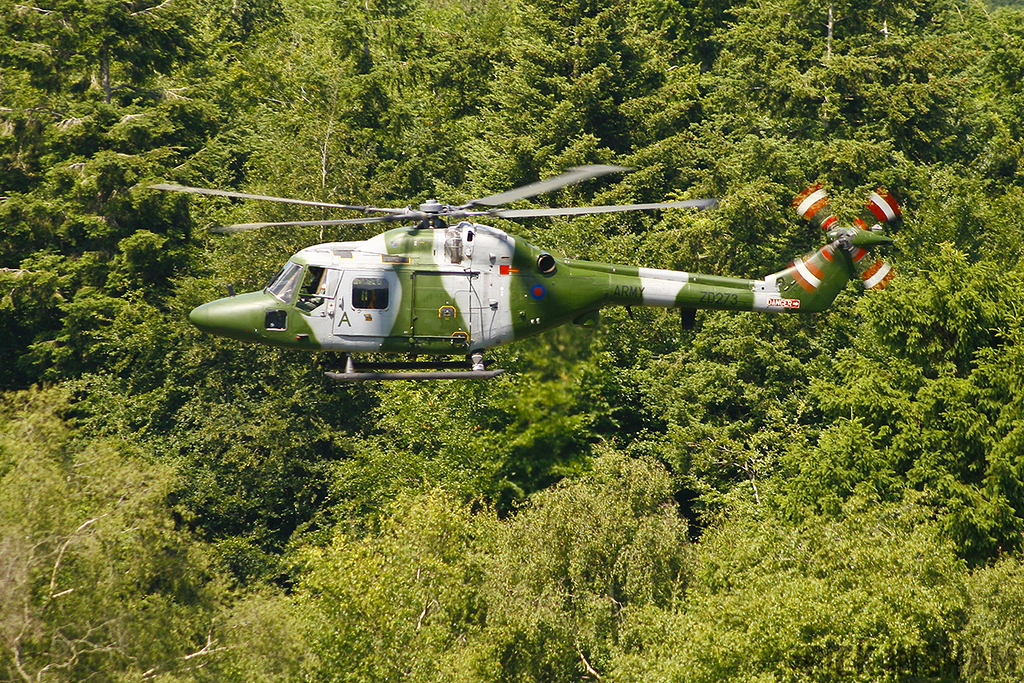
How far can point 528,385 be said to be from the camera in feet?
111

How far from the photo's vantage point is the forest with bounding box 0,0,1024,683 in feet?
104

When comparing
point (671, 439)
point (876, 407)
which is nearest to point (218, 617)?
point (671, 439)

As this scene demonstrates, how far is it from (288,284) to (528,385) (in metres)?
12.9

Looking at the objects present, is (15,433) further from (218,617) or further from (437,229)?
(437,229)

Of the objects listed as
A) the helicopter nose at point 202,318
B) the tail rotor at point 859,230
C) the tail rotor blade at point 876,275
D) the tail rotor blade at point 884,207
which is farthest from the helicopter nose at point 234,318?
the tail rotor blade at point 884,207

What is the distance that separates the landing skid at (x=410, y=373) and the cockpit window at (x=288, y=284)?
1.44 m

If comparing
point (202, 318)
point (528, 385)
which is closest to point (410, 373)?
point (202, 318)

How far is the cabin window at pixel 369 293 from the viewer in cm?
2155

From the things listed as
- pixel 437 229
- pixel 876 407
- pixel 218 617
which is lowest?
pixel 218 617

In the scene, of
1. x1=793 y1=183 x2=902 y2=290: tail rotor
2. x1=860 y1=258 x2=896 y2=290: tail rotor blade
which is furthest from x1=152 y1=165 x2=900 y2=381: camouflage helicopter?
x1=860 y1=258 x2=896 y2=290: tail rotor blade

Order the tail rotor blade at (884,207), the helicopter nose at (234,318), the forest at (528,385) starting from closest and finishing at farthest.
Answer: the helicopter nose at (234,318), the tail rotor blade at (884,207), the forest at (528,385)

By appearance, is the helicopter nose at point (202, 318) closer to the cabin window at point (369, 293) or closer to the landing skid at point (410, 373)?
the landing skid at point (410, 373)

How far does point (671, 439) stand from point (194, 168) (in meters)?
19.6

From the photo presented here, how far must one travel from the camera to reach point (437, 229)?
22.0 metres
